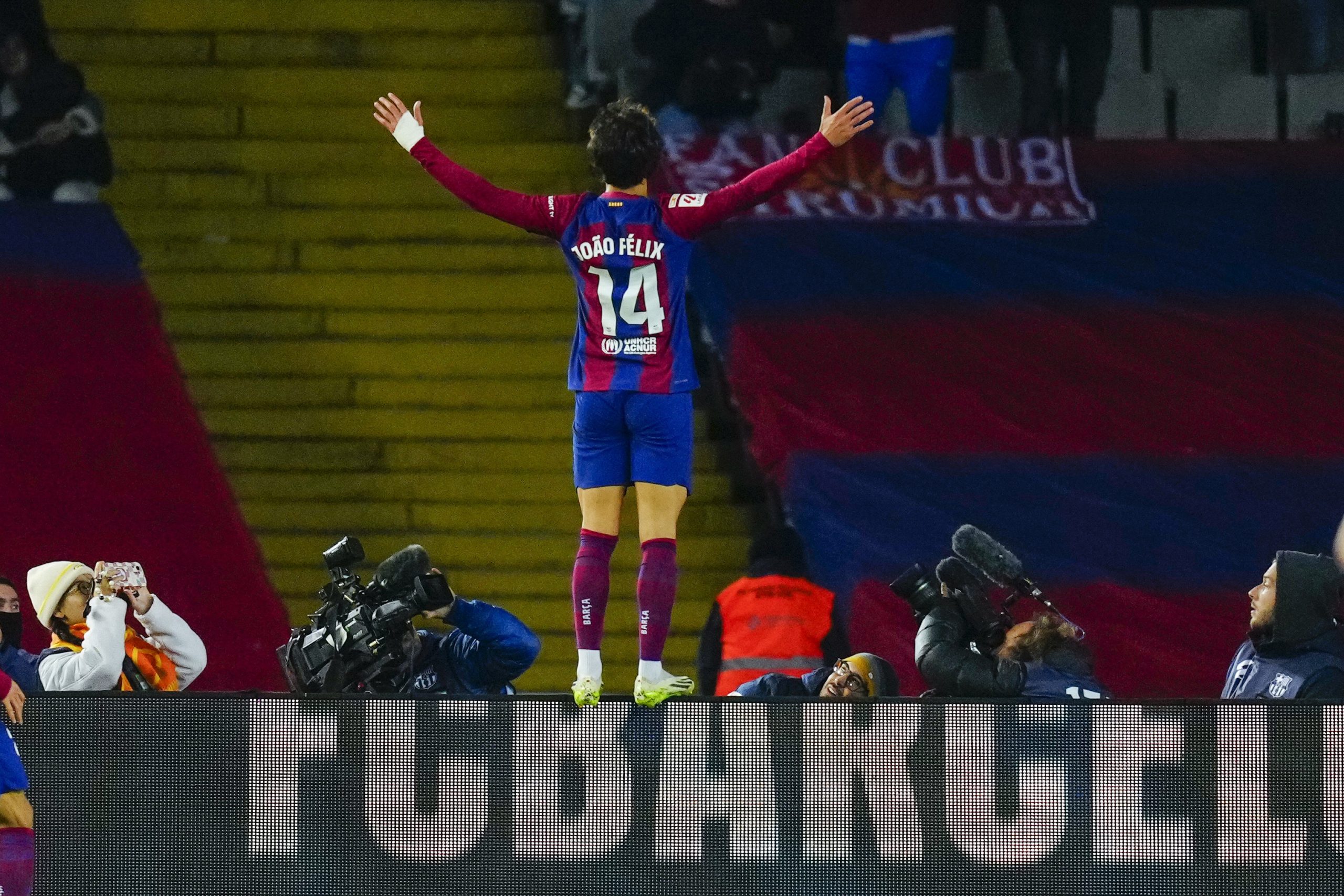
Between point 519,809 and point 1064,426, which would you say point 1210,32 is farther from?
point 519,809

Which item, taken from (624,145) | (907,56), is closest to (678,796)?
(624,145)

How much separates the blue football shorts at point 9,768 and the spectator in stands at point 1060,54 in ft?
21.0

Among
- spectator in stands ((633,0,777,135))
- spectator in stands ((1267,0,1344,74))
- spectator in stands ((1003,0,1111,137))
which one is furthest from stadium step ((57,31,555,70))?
spectator in stands ((1267,0,1344,74))

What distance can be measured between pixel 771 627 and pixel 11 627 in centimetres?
300

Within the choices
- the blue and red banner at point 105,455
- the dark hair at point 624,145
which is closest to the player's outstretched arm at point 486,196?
the dark hair at point 624,145

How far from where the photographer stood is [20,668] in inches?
234

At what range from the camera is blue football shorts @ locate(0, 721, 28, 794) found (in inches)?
195

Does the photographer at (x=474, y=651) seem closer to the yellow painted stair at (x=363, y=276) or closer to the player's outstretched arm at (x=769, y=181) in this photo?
the player's outstretched arm at (x=769, y=181)

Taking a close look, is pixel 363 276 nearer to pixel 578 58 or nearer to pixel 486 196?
pixel 578 58

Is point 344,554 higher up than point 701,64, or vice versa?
point 701,64

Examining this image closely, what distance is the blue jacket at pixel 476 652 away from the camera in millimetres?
5766

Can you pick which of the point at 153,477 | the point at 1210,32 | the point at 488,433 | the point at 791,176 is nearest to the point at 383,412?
the point at 488,433

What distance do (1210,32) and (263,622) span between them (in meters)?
5.24

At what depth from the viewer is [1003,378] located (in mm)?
9680
